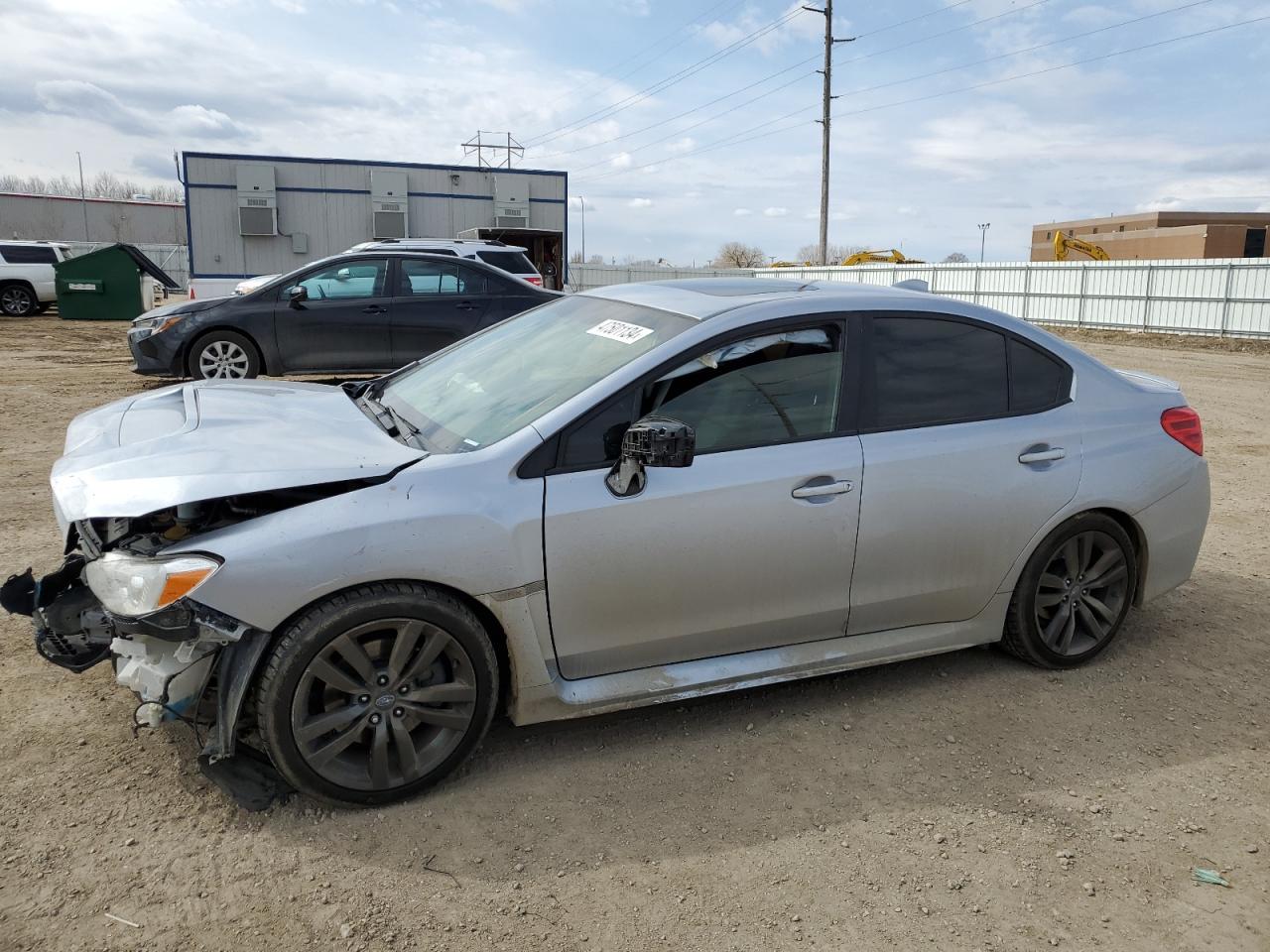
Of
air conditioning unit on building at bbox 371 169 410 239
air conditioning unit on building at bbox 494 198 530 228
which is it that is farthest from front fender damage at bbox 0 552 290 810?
air conditioning unit on building at bbox 494 198 530 228

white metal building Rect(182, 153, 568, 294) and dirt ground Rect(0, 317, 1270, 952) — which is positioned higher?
white metal building Rect(182, 153, 568, 294)

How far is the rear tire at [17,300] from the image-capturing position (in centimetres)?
2258

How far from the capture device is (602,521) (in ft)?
10.1

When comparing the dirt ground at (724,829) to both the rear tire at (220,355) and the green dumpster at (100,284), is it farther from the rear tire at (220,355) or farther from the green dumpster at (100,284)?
the green dumpster at (100,284)

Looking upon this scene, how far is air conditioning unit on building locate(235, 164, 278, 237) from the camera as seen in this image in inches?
997

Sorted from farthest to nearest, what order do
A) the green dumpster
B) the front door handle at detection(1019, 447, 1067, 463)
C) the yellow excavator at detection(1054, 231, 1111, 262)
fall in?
the yellow excavator at detection(1054, 231, 1111, 262), the green dumpster, the front door handle at detection(1019, 447, 1067, 463)

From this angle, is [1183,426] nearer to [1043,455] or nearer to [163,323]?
[1043,455]

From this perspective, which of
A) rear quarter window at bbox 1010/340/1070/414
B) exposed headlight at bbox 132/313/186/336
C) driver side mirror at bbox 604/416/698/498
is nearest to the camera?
driver side mirror at bbox 604/416/698/498

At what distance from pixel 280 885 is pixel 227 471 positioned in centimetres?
118

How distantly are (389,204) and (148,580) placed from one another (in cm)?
2591

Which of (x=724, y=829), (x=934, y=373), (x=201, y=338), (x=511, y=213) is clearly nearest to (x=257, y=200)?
(x=511, y=213)

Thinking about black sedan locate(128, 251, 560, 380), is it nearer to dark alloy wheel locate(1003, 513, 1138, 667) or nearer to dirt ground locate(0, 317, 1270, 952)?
dirt ground locate(0, 317, 1270, 952)

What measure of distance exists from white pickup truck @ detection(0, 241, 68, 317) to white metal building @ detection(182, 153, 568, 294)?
3779 mm

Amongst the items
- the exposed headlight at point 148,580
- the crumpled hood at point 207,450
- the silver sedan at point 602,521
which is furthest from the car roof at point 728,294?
the exposed headlight at point 148,580
